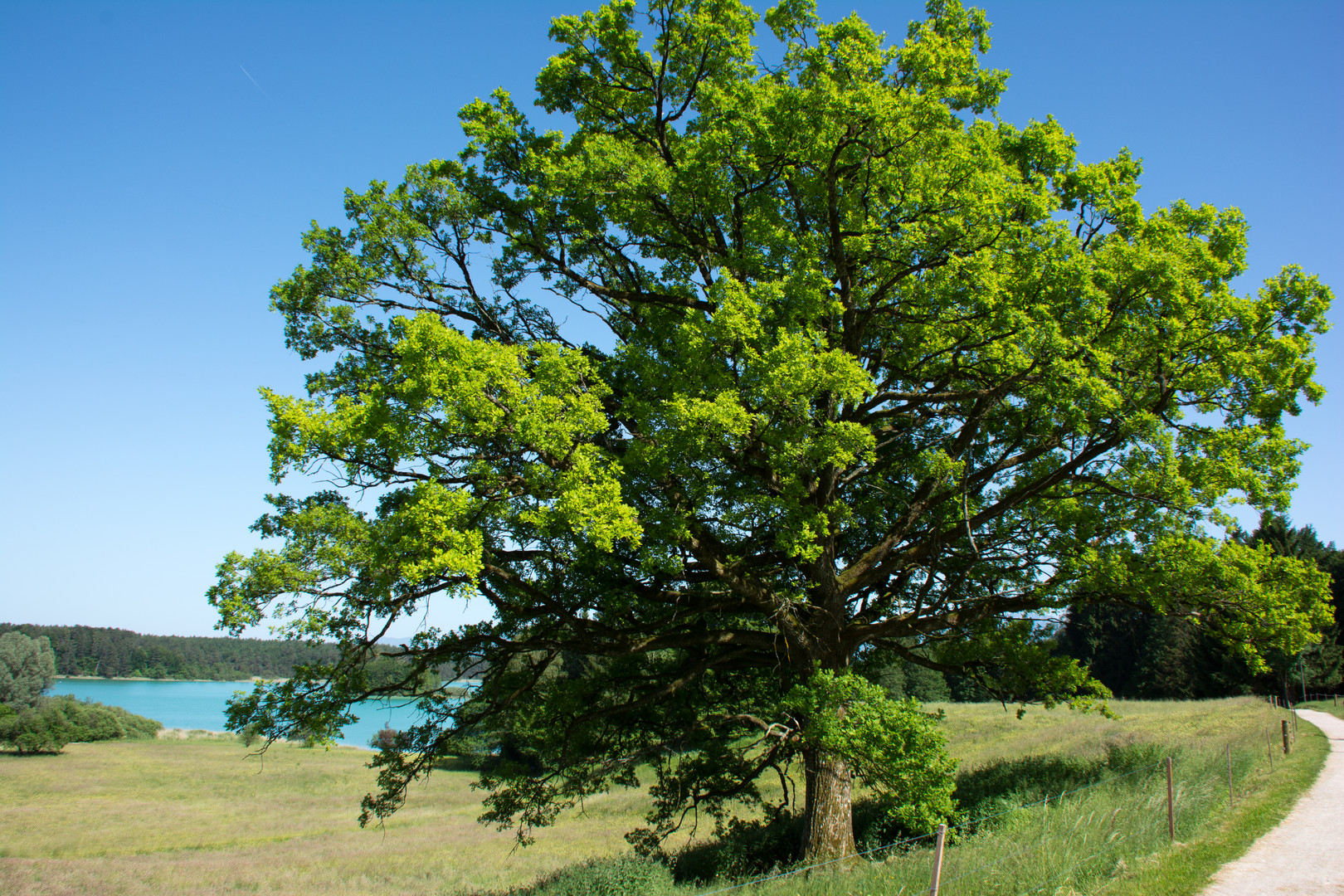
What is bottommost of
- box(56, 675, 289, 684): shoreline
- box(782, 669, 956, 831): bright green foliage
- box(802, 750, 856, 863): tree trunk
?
box(56, 675, 289, 684): shoreline

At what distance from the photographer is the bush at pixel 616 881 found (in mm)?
12773

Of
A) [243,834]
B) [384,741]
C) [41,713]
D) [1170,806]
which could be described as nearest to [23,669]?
→ [41,713]

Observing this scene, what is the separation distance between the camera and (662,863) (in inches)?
579

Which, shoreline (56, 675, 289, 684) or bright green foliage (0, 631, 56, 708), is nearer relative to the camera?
bright green foliage (0, 631, 56, 708)

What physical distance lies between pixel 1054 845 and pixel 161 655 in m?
206

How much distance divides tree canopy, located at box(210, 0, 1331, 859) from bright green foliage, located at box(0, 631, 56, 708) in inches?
3124

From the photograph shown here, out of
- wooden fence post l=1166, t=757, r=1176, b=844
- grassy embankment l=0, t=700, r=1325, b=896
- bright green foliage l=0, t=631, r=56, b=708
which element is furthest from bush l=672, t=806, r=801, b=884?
bright green foliage l=0, t=631, r=56, b=708

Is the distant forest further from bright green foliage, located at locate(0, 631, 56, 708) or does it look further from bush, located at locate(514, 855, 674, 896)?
bush, located at locate(514, 855, 674, 896)

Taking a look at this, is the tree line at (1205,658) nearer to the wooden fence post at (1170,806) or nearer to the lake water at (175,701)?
the wooden fence post at (1170,806)

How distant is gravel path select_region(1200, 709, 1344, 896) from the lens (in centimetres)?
773

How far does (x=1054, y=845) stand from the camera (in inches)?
332

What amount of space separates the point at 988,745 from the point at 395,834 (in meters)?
25.0

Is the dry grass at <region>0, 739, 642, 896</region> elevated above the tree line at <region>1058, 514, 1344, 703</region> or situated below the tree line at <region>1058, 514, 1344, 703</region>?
below

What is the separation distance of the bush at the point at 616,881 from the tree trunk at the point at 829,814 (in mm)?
2830
